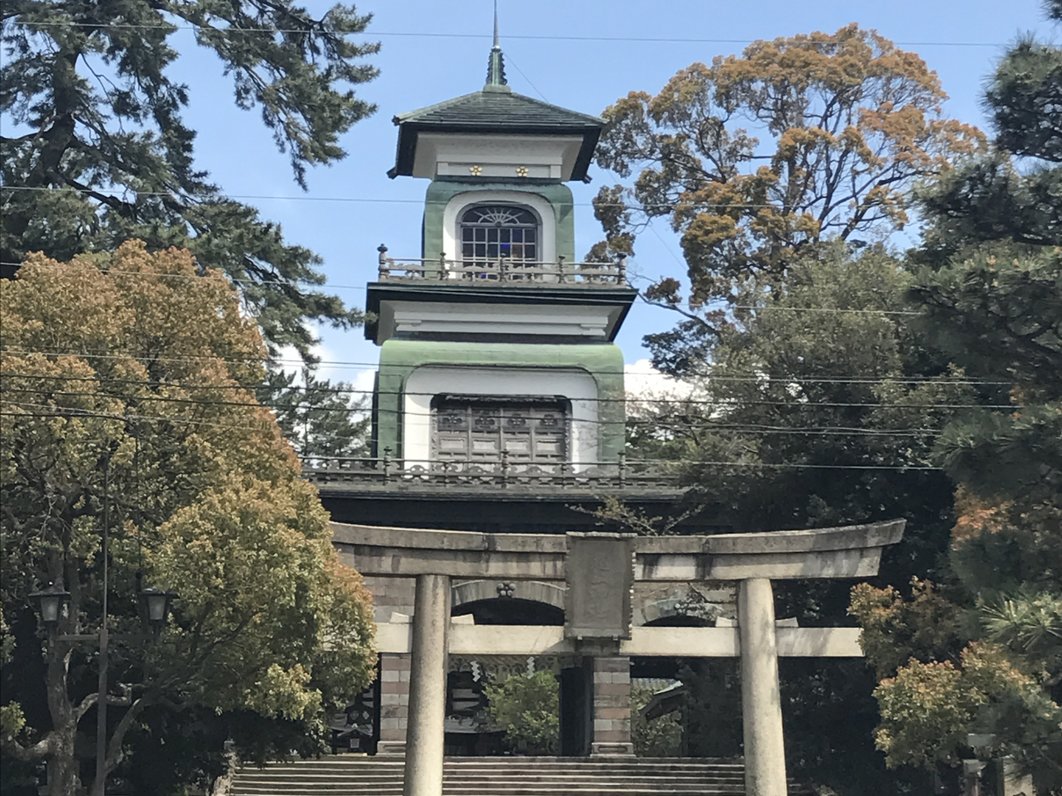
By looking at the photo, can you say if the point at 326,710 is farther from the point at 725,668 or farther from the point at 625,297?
the point at 625,297

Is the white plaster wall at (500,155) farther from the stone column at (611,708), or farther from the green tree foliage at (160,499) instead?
the green tree foliage at (160,499)

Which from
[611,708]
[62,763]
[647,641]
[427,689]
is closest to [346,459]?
[611,708]

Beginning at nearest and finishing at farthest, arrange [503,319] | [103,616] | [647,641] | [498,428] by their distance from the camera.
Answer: [103,616] < [647,641] < [498,428] < [503,319]

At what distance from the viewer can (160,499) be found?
57.5 ft

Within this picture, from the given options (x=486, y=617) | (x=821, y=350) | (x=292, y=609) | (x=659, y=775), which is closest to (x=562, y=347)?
(x=486, y=617)

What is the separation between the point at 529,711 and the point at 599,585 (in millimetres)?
16814

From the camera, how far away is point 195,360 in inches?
710

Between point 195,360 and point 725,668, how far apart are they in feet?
40.3

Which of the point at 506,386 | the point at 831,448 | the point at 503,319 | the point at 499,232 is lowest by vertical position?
the point at 831,448

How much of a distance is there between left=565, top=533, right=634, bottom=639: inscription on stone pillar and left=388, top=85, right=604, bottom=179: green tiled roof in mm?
15724

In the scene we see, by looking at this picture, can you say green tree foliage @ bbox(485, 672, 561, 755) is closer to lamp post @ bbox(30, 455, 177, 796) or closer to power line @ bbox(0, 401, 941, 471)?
power line @ bbox(0, 401, 941, 471)

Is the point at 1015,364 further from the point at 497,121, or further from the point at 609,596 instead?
the point at 497,121

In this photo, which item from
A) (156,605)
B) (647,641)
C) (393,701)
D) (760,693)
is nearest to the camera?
(156,605)

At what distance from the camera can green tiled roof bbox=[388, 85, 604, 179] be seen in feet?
112
